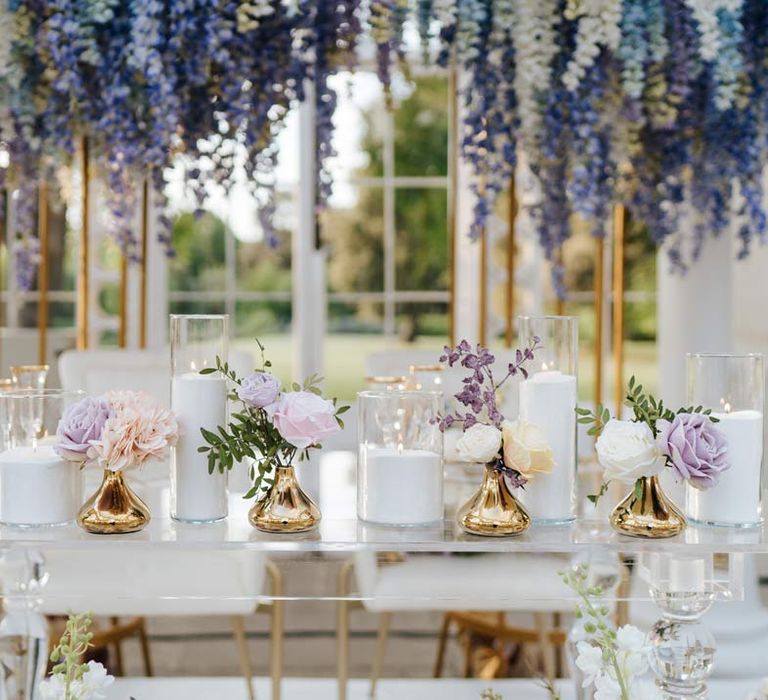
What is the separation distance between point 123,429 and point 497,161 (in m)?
1.88

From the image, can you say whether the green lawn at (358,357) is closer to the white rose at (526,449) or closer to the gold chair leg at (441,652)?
the gold chair leg at (441,652)

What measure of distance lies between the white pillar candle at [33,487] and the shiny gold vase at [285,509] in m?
0.23

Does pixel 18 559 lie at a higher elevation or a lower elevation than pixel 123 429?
lower

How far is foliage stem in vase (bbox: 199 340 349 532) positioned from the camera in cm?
114

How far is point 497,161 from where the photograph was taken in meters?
2.78

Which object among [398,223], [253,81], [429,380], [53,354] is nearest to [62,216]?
[53,354]

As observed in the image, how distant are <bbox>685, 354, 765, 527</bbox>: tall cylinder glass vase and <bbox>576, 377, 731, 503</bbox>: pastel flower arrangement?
0.03 meters

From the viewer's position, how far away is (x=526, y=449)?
1.15 meters

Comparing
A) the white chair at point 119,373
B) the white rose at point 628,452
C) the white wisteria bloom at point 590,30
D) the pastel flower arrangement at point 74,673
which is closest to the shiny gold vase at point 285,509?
the pastel flower arrangement at point 74,673

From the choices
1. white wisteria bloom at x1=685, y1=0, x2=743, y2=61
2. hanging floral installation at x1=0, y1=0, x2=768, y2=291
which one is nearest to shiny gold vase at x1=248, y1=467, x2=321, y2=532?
hanging floral installation at x1=0, y1=0, x2=768, y2=291

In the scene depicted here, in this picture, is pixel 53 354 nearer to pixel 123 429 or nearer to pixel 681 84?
pixel 681 84

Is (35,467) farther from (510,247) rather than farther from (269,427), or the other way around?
(510,247)

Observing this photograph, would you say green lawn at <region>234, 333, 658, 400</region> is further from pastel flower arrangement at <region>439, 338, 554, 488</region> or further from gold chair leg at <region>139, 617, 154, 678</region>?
pastel flower arrangement at <region>439, 338, 554, 488</region>

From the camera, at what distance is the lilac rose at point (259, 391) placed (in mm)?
1157
